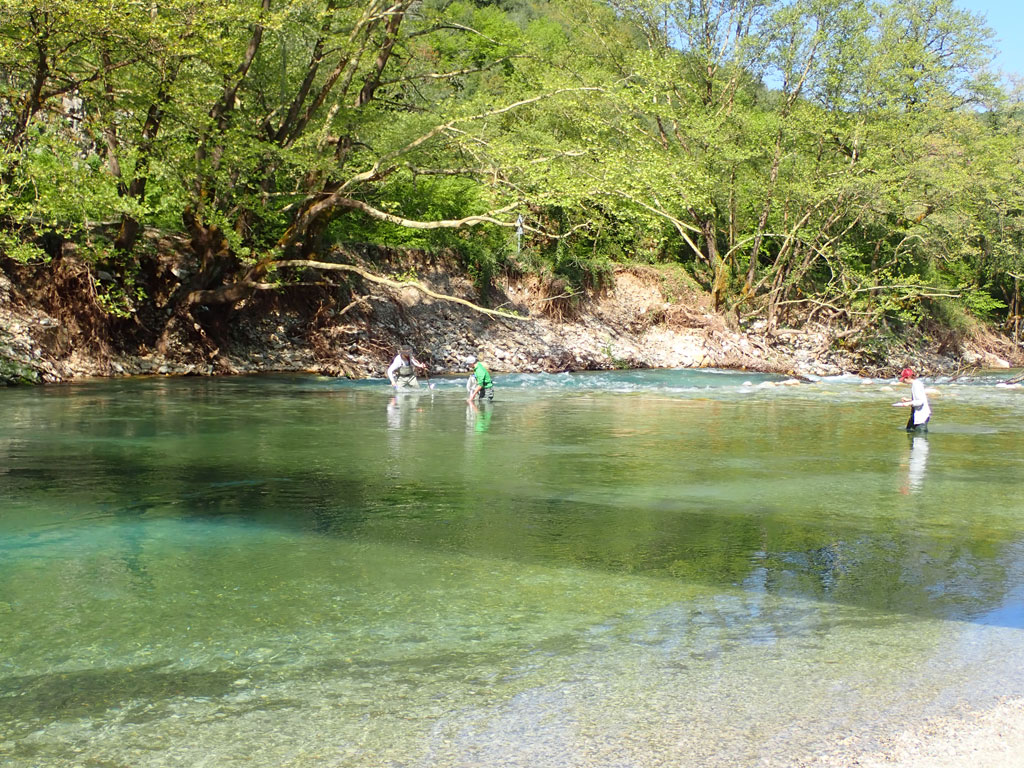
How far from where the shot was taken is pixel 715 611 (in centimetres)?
660

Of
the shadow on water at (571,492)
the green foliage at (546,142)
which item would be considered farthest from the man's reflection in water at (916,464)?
the green foliage at (546,142)

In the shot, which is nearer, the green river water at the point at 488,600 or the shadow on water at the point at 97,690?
the green river water at the point at 488,600

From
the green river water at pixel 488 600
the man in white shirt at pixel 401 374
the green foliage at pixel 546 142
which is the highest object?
the green foliage at pixel 546 142

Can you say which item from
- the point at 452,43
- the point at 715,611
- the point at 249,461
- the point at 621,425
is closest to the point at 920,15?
the point at 452,43

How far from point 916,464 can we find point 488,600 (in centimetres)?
888

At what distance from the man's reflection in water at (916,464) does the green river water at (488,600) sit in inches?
3.4

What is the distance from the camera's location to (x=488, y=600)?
683cm

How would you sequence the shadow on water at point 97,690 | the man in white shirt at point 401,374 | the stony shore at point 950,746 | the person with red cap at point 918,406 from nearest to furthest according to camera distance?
the stony shore at point 950,746, the shadow on water at point 97,690, the person with red cap at point 918,406, the man in white shirt at point 401,374

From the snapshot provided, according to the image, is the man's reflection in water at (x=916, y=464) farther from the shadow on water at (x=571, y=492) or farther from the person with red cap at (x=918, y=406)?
the person with red cap at (x=918, y=406)

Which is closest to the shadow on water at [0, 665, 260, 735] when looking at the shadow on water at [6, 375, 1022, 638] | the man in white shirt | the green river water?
the green river water

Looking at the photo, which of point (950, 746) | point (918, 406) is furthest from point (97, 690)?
point (918, 406)

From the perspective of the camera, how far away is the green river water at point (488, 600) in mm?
4723

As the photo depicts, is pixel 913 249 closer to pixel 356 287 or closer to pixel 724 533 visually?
pixel 356 287

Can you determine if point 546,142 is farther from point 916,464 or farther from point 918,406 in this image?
point 916,464
